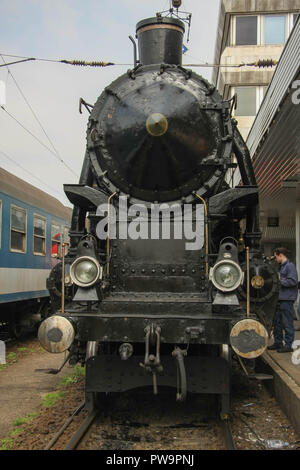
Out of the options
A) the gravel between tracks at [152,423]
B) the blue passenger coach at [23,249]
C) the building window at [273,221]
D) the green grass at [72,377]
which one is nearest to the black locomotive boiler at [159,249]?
the gravel between tracks at [152,423]

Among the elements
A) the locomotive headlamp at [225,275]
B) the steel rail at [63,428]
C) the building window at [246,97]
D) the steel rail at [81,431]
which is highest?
the building window at [246,97]

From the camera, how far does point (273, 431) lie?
493 cm

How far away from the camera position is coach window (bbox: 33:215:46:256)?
1127 centimetres

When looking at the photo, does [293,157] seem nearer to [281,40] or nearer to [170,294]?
[170,294]

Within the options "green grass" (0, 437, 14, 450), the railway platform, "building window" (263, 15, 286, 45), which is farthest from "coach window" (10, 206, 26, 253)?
"building window" (263, 15, 286, 45)

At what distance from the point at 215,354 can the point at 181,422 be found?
805 mm

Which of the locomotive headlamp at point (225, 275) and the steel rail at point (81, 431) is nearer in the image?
the steel rail at point (81, 431)

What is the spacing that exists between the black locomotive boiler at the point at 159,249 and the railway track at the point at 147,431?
26cm

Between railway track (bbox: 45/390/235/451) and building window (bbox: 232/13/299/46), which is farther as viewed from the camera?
building window (bbox: 232/13/299/46)

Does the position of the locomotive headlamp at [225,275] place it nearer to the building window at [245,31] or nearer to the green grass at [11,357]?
the green grass at [11,357]

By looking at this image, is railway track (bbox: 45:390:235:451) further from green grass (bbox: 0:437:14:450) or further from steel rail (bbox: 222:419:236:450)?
green grass (bbox: 0:437:14:450)

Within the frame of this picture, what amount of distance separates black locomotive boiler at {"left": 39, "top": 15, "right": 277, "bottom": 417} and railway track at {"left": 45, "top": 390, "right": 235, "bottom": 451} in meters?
0.26

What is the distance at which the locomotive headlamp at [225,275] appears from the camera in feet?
14.1
